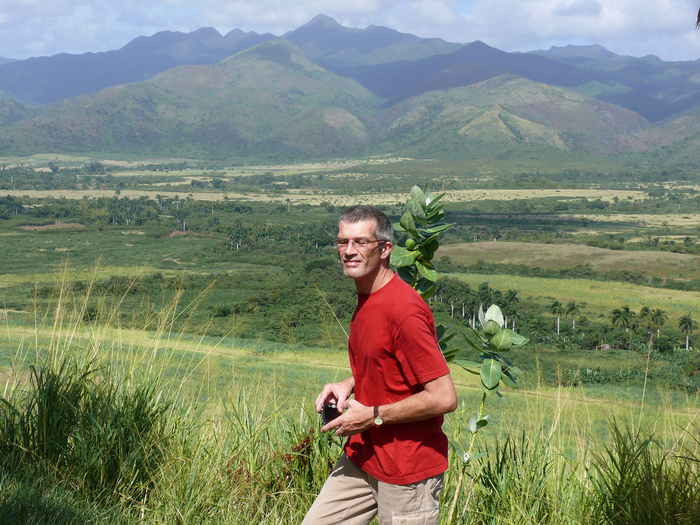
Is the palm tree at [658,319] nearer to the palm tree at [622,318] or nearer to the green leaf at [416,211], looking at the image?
the palm tree at [622,318]

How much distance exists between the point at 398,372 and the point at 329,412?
42cm

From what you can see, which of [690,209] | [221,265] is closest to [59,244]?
[221,265]

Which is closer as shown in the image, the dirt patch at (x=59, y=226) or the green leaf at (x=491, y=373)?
the green leaf at (x=491, y=373)

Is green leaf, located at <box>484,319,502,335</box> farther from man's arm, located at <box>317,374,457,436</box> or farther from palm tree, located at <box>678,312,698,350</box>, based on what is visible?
palm tree, located at <box>678,312,698,350</box>

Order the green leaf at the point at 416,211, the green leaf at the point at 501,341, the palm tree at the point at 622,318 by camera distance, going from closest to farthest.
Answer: the green leaf at the point at 501,341 < the green leaf at the point at 416,211 < the palm tree at the point at 622,318

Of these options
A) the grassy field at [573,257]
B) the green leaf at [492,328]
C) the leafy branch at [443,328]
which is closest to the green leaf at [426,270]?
the leafy branch at [443,328]

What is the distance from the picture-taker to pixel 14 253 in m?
63.7

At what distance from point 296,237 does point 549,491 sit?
251 ft

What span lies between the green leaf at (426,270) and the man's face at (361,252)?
49cm

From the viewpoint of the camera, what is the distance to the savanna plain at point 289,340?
3650 millimetres

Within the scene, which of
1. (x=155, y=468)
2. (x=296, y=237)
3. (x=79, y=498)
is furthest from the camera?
(x=296, y=237)

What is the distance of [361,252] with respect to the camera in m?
2.84

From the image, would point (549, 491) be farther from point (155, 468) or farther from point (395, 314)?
point (155, 468)

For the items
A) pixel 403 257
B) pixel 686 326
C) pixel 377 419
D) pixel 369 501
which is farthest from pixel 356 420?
pixel 686 326
